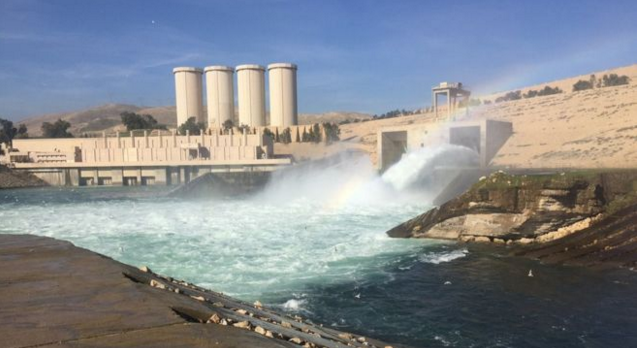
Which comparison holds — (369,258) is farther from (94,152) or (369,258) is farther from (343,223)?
(94,152)

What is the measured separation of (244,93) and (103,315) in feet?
330

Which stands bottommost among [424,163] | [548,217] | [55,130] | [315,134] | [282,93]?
[548,217]

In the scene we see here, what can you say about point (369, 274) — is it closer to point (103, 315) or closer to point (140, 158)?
point (103, 315)

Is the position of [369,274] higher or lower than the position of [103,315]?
lower

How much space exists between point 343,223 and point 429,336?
15.6m

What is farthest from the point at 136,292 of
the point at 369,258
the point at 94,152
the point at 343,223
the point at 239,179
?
the point at 94,152

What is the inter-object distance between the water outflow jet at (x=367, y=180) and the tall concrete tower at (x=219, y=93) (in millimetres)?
→ 60098

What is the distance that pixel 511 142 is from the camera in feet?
141

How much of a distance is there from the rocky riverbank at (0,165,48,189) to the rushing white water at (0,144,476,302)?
1180 inches

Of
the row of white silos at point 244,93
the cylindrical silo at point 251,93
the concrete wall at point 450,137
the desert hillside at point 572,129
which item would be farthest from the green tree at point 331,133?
the concrete wall at point 450,137

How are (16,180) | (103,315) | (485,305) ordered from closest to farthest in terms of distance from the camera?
1. (103,315)
2. (485,305)
3. (16,180)

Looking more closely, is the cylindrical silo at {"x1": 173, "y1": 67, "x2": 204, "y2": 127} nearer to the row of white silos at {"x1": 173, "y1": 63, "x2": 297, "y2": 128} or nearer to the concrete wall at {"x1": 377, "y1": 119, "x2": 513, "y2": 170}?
the row of white silos at {"x1": 173, "y1": 63, "x2": 297, "y2": 128}

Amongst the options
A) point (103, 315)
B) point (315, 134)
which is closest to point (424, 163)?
point (103, 315)

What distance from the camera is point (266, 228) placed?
79.9 ft
